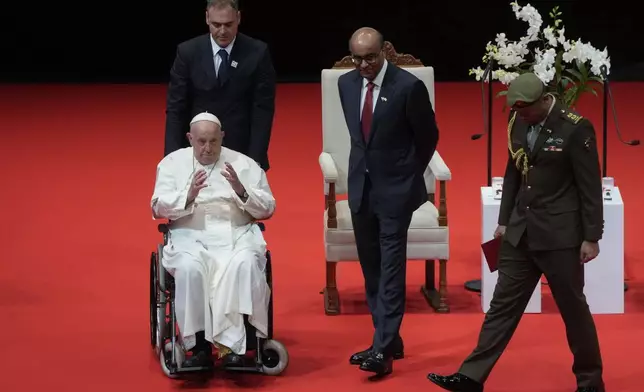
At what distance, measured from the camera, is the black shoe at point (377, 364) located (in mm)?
5785

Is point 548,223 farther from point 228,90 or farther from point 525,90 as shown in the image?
point 228,90

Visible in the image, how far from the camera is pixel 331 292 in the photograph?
22.4 ft

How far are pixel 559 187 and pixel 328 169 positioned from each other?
5.81 ft

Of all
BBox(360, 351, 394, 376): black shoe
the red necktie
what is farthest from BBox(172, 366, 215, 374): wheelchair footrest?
the red necktie

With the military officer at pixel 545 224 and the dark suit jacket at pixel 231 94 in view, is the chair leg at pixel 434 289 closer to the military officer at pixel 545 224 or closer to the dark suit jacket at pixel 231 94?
the dark suit jacket at pixel 231 94

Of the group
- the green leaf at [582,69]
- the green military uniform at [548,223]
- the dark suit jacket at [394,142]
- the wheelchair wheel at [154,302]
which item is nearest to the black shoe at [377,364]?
the green military uniform at [548,223]

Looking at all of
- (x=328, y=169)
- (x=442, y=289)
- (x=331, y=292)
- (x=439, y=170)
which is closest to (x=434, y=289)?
(x=442, y=289)

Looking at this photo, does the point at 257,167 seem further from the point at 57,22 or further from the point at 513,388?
the point at 57,22

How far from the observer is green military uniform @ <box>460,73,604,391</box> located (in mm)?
5164

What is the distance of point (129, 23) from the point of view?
13055 mm

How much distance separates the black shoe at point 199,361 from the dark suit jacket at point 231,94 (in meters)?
1.02

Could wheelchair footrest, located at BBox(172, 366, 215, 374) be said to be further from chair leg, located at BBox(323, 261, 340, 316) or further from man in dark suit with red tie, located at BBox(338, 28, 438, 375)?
chair leg, located at BBox(323, 261, 340, 316)

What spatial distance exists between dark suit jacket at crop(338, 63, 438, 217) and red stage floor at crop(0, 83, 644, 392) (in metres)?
0.74

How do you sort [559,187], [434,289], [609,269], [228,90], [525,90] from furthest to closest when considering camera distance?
1. [434,289]
2. [609,269]
3. [228,90]
4. [559,187]
5. [525,90]
